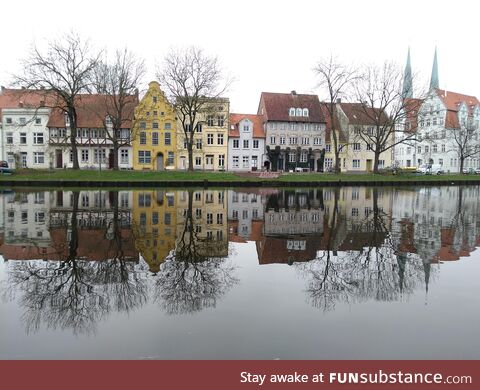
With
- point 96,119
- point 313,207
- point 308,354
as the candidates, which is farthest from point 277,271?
point 96,119

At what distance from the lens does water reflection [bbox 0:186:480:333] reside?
308 inches

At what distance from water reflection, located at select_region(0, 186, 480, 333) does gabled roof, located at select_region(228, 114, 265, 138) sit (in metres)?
49.1

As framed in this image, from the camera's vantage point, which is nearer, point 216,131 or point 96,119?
point 96,119

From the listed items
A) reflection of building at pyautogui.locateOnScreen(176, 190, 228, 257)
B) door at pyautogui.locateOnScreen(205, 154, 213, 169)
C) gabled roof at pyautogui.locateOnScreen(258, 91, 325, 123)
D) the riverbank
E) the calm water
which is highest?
gabled roof at pyautogui.locateOnScreen(258, 91, 325, 123)

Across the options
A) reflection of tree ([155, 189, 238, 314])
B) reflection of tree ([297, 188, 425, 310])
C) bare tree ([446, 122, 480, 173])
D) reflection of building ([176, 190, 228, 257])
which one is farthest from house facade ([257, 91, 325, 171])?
reflection of tree ([155, 189, 238, 314])

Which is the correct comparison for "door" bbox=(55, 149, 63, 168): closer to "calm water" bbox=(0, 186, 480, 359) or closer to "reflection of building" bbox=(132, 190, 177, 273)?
"reflection of building" bbox=(132, 190, 177, 273)

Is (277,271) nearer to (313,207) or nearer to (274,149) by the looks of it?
(313,207)

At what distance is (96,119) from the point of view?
209 feet

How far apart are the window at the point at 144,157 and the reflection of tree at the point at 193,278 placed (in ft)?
183

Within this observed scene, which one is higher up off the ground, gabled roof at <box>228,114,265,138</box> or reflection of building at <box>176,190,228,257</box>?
gabled roof at <box>228,114,265,138</box>

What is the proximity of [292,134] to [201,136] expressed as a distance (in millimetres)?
15866

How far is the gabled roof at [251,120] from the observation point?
69250mm

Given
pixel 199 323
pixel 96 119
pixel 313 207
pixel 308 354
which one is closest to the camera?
pixel 308 354

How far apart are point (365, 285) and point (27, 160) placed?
68.5 m
